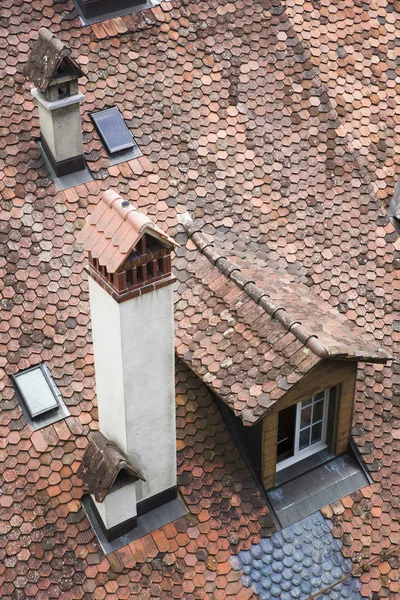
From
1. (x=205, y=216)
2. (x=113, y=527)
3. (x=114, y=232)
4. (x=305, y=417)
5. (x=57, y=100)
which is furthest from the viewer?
(x=205, y=216)

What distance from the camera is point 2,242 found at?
17156 mm

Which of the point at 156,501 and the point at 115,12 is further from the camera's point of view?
the point at 115,12

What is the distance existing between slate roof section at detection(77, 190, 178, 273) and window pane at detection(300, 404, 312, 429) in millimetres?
4316

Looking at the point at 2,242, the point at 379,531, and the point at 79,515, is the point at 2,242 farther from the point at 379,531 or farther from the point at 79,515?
the point at 379,531

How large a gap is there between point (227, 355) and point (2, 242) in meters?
4.19

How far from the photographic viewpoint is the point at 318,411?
57.3 ft

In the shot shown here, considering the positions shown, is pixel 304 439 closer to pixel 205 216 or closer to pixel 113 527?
pixel 113 527

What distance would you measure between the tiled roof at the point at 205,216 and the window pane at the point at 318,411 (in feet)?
2.69

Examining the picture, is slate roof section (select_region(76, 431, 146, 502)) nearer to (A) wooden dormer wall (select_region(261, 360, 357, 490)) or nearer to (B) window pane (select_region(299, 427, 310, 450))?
(A) wooden dormer wall (select_region(261, 360, 357, 490))

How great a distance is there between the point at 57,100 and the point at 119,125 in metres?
1.81

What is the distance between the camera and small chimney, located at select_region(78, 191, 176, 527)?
14.1 meters

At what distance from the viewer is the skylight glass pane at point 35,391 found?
1609 centimetres

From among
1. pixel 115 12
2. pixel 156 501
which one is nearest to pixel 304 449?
pixel 156 501

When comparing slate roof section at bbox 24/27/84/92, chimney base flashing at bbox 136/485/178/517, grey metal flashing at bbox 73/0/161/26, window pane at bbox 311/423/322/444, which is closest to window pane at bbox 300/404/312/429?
window pane at bbox 311/423/322/444
